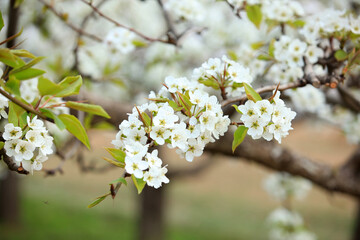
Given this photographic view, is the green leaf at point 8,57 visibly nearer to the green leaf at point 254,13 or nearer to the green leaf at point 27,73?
the green leaf at point 27,73

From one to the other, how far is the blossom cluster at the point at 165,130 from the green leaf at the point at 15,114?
0.27m

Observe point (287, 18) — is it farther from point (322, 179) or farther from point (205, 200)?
point (205, 200)

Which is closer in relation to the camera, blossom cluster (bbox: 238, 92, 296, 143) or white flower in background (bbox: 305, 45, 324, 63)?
blossom cluster (bbox: 238, 92, 296, 143)

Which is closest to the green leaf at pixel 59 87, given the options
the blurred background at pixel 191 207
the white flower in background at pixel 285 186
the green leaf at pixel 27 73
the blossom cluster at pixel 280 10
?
the green leaf at pixel 27 73

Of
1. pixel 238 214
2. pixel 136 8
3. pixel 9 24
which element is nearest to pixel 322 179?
pixel 9 24

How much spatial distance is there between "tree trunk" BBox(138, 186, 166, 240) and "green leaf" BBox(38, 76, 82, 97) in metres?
5.34

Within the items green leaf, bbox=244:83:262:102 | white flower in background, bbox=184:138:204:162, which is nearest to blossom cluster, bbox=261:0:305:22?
green leaf, bbox=244:83:262:102

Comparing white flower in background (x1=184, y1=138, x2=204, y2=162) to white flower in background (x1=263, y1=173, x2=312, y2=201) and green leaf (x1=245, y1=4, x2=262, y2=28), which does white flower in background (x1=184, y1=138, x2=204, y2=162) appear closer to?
green leaf (x1=245, y1=4, x2=262, y2=28)

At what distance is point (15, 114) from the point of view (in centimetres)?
115

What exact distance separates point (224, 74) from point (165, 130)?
365 mm

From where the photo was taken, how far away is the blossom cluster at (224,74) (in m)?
1.38

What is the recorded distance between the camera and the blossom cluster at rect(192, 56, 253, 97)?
1380mm

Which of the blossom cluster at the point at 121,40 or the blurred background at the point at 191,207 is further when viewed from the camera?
the blurred background at the point at 191,207

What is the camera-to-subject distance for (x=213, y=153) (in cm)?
293
